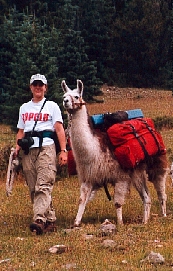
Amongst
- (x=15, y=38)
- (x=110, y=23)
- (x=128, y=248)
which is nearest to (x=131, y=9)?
(x=110, y=23)

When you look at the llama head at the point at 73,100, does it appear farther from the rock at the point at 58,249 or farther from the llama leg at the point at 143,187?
the rock at the point at 58,249

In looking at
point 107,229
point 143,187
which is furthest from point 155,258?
point 143,187

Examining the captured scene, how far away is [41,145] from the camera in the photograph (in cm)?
807

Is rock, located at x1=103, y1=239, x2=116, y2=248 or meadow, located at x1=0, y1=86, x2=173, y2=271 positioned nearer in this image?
meadow, located at x1=0, y1=86, x2=173, y2=271

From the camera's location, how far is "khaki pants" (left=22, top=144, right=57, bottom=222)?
25.8 feet

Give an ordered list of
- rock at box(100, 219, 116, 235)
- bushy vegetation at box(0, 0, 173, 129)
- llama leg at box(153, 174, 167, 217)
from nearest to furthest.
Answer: rock at box(100, 219, 116, 235), llama leg at box(153, 174, 167, 217), bushy vegetation at box(0, 0, 173, 129)

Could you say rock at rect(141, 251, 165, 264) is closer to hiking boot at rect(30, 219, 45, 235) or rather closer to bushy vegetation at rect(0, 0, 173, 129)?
hiking boot at rect(30, 219, 45, 235)

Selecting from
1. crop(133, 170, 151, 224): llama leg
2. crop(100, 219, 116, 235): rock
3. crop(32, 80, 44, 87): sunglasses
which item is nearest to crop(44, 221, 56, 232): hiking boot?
crop(100, 219, 116, 235): rock

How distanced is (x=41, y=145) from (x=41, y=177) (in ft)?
1.39

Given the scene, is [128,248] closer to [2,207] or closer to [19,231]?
[19,231]

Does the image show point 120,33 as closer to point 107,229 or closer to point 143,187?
point 143,187

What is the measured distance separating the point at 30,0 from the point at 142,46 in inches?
357

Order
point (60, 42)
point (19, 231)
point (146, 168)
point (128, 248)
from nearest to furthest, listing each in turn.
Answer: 1. point (128, 248)
2. point (19, 231)
3. point (146, 168)
4. point (60, 42)

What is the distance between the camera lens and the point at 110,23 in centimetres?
4647
